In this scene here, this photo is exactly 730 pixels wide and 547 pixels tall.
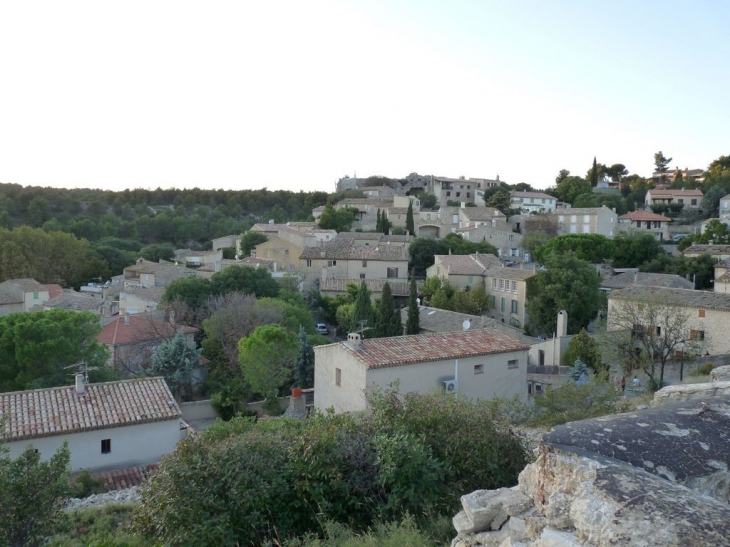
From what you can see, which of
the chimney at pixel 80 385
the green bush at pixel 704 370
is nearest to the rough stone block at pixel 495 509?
the chimney at pixel 80 385

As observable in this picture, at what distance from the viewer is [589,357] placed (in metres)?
24.0

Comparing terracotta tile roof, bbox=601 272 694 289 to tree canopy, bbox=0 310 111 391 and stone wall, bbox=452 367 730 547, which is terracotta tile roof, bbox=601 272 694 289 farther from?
stone wall, bbox=452 367 730 547

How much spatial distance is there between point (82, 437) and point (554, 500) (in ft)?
43.3

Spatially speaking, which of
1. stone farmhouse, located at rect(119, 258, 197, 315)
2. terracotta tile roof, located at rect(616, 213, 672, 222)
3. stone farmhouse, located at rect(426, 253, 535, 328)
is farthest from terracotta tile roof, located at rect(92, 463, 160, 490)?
terracotta tile roof, located at rect(616, 213, 672, 222)

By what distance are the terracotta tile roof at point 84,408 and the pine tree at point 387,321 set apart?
1655cm

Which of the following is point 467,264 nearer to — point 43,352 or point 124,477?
point 43,352

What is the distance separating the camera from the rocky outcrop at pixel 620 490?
3.22 m

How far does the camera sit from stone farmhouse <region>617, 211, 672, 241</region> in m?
60.1

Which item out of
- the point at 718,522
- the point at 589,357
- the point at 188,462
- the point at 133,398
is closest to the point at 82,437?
the point at 133,398

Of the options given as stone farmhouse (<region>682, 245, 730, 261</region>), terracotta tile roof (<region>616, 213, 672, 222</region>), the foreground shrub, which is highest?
terracotta tile roof (<region>616, 213, 672, 222</region>)

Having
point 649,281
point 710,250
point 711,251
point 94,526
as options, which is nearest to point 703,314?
point 649,281

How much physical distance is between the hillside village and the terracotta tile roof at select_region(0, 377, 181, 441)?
0.06 metres

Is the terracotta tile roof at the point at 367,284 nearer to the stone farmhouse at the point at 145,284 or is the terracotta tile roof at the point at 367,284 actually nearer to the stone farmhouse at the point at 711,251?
the stone farmhouse at the point at 145,284

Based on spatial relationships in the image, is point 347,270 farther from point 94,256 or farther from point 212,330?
point 94,256
